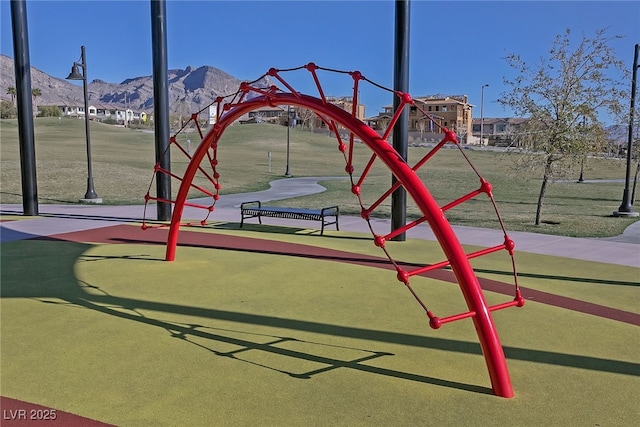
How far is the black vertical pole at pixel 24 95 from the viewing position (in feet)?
48.5

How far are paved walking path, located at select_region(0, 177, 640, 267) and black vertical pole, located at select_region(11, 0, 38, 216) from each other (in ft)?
3.33

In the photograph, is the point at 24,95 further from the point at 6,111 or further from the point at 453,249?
the point at 6,111

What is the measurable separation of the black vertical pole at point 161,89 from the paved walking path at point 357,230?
1.09 metres

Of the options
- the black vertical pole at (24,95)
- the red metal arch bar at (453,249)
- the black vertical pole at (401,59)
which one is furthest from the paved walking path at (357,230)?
the red metal arch bar at (453,249)

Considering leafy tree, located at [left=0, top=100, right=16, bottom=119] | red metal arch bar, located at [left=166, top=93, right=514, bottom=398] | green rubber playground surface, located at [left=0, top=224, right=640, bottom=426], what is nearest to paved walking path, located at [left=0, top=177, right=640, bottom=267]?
green rubber playground surface, located at [left=0, top=224, right=640, bottom=426]

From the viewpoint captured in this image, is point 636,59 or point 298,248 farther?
point 636,59

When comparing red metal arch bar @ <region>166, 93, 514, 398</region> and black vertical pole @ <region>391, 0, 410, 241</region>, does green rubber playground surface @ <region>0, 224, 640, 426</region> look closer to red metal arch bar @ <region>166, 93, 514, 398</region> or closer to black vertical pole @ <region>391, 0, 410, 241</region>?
red metal arch bar @ <region>166, 93, 514, 398</region>

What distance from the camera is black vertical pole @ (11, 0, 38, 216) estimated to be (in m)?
14.8

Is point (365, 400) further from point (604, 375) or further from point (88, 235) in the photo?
point (88, 235)

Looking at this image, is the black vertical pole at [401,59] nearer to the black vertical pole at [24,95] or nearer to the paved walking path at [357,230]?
the paved walking path at [357,230]

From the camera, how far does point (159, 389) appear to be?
446 centimetres

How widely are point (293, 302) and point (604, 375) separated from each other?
3635 mm

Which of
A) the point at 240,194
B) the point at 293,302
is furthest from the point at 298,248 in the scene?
Result: the point at 240,194

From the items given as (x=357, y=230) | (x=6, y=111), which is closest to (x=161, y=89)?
(x=357, y=230)
